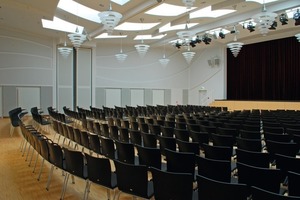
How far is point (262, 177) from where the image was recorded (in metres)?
2.99

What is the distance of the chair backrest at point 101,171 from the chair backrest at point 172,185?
745 millimetres

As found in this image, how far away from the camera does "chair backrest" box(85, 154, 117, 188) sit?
11.3 ft

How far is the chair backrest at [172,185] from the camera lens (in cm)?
279

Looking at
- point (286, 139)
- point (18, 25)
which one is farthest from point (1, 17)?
point (286, 139)

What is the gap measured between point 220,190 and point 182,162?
1.31m

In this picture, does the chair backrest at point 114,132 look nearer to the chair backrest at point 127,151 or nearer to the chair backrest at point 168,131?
the chair backrest at point 168,131

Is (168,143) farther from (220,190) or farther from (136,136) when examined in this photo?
(220,190)

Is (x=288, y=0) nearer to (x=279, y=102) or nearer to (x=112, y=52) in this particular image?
(x=279, y=102)

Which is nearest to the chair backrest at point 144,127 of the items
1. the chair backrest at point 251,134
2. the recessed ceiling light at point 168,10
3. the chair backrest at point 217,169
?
the chair backrest at point 251,134

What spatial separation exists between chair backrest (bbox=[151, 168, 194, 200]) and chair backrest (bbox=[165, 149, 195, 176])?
872 mm

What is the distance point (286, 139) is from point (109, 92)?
651 inches

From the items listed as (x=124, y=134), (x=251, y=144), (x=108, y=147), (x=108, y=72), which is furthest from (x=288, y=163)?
(x=108, y=72)

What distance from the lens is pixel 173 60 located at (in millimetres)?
23688

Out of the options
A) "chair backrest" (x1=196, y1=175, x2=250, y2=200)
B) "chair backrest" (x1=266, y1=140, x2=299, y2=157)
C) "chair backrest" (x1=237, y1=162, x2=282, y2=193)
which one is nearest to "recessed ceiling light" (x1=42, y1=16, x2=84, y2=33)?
"chair backrest" (x1=266, y1=140, x2=299, y2=157)
